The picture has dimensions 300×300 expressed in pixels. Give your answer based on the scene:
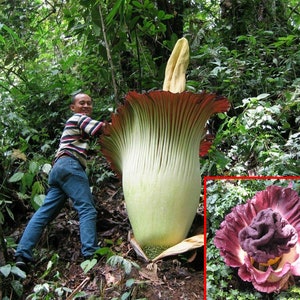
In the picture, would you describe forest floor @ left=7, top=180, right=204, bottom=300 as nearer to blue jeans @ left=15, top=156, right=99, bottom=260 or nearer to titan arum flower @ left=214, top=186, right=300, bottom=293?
blue jeans @ left=15, top=156, right=99, bottom=260

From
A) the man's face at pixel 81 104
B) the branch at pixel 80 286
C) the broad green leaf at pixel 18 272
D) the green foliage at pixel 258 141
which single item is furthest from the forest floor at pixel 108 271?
the man's face at pixel 81 104

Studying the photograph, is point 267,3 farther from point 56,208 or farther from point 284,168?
point 56,208

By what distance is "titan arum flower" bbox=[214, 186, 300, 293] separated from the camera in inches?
72.4

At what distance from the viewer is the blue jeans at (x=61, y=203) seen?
9.86ft

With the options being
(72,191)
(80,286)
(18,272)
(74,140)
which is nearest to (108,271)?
(80,286)

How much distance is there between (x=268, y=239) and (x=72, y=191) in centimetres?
171

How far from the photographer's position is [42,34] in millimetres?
5625

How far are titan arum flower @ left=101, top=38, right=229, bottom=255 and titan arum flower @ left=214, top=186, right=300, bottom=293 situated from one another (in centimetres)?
73

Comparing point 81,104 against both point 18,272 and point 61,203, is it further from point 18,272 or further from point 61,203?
point 18,272

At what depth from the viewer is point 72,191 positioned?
10.4 ft

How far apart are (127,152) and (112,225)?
2.67ft

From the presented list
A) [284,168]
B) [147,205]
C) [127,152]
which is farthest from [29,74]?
[284,168]

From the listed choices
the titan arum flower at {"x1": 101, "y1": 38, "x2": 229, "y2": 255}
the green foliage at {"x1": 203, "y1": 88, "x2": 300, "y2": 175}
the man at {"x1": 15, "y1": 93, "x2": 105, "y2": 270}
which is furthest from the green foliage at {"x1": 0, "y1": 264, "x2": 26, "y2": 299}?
the green foliage at {"x1": 203, "y1": 88, "x2": 300, "y2": 175}

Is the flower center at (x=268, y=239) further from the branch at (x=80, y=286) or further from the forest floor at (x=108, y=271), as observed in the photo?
the branch at (x=80, y=286)
